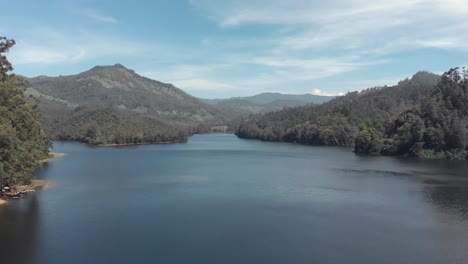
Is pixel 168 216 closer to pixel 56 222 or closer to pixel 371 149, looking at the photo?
pixel 56 222

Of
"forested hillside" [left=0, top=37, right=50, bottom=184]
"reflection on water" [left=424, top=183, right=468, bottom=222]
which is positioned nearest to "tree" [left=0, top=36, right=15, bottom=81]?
"forested hillside" [left=0, top=37, right=50, bottom=184]

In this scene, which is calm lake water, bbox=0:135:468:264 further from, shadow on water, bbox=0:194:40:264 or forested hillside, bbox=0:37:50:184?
forested hillside, bbox=0:37:50:184

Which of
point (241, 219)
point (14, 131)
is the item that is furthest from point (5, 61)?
point (241, 219)

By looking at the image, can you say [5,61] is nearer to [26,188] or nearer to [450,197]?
[26,188]

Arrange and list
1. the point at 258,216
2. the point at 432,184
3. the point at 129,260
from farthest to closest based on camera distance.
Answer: the point at 432,184 → the point at 258,216 → the point at 129,260

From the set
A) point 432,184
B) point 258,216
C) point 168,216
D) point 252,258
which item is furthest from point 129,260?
point 432,184

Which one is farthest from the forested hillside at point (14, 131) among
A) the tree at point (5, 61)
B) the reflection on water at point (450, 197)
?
the reflection on water at point (450, 197)

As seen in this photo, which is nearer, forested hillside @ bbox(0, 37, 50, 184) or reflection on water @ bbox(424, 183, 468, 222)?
reflection on water @ bbox(424, 183, 468, 222)
